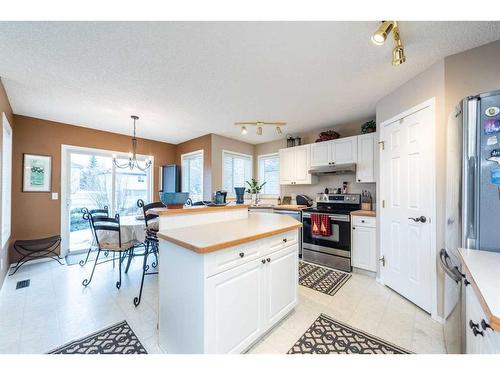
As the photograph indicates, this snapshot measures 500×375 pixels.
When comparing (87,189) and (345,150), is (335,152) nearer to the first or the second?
(345,150)

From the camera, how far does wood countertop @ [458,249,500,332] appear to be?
64cm

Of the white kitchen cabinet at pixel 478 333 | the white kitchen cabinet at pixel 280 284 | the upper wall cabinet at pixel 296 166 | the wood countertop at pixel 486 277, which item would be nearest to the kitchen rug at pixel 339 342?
the white kitchen cabinet at pixel 280 284

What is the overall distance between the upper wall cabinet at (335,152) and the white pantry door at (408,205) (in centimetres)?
66

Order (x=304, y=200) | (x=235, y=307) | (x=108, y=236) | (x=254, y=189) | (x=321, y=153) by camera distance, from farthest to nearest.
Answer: (x=254, y=189)
(x=304, y=200)
(x=321, y=153)
(x=108, y=236)
(x=235, y=307)

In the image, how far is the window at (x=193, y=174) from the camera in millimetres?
4703

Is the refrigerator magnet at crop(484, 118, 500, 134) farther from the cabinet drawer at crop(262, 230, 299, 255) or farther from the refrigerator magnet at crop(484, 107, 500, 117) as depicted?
the cabinet drawer at crop(262, 230, 299, 255)

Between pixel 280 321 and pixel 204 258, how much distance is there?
1207mm

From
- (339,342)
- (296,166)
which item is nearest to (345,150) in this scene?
(296,166)

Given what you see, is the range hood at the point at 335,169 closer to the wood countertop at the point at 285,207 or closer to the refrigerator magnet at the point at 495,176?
the wood countertop at the point at 285,207

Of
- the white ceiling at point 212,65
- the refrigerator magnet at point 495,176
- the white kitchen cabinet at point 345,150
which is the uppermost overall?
the white ceiling at point 212,65

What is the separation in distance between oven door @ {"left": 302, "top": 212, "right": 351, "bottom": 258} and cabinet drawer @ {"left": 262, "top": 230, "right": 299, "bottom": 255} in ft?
4.87

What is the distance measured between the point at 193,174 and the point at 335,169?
3.33 m

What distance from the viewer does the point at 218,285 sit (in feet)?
4.07
